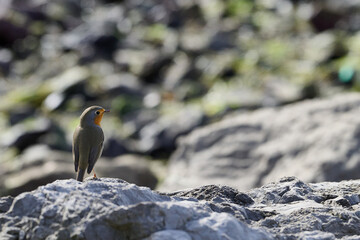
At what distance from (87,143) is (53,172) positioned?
6.12m

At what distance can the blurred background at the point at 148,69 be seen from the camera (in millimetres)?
15852

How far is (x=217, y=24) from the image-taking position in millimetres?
26438

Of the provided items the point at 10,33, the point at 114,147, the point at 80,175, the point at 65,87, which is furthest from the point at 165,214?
the point at 10,33

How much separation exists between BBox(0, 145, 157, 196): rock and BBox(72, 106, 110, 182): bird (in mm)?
5714

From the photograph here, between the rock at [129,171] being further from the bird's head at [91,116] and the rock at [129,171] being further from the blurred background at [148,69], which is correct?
the bird's head at [91,116]

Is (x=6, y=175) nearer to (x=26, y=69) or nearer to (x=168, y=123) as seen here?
(x=168, y=123)

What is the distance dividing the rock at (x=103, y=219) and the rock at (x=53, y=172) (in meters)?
8.36

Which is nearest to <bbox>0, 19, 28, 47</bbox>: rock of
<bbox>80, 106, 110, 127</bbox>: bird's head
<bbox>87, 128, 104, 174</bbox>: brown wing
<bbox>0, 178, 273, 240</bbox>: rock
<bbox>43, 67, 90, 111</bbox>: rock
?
<bbox>43, 67, 90, 111</bbox>: rock

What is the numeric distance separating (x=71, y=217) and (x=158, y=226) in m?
0.48

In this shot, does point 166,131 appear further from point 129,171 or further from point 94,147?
point 94,147

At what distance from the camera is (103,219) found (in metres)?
3.42

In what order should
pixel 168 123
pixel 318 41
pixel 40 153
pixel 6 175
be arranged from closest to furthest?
1. pixel 6 175
2. pixel 40 153
3. pixel 168 123
4. pixel 318 41

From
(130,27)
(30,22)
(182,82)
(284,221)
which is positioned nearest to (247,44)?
(182,82)

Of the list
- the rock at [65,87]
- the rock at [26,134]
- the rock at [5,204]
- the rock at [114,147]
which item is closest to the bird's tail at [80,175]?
the rock at [5,204]
